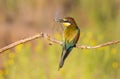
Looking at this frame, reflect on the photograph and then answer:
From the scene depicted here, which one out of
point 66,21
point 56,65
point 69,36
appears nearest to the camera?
point 66,21

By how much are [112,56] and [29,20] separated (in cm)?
294

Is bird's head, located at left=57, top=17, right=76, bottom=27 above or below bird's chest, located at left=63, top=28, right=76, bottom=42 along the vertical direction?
above

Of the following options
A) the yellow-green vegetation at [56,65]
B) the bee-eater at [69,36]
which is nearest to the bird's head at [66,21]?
the bee-eater at [69,36]

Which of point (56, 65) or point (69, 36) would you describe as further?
point (56, 65)

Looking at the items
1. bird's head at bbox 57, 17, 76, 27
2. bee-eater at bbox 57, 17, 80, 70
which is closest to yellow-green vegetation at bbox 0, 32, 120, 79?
bee-eater at bbox 57, 17, 80, 70

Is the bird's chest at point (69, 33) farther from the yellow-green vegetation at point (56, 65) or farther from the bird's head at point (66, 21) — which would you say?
the yellow-green vegetation at point (56, 65)

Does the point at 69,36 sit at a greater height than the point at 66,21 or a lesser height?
lesser

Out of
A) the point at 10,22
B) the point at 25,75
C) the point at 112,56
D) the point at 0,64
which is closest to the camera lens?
the point at 25,75

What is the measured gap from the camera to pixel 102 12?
308 inches

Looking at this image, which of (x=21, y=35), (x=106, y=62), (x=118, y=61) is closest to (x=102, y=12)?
(x=21, y=35)

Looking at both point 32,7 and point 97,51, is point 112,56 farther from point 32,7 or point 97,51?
point 32,7

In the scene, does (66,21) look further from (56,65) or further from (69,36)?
(56,65)

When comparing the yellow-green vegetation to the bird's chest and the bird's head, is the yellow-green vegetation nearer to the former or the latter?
the bird's chest

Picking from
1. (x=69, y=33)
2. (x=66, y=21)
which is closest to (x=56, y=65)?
(x=69, y=33)
